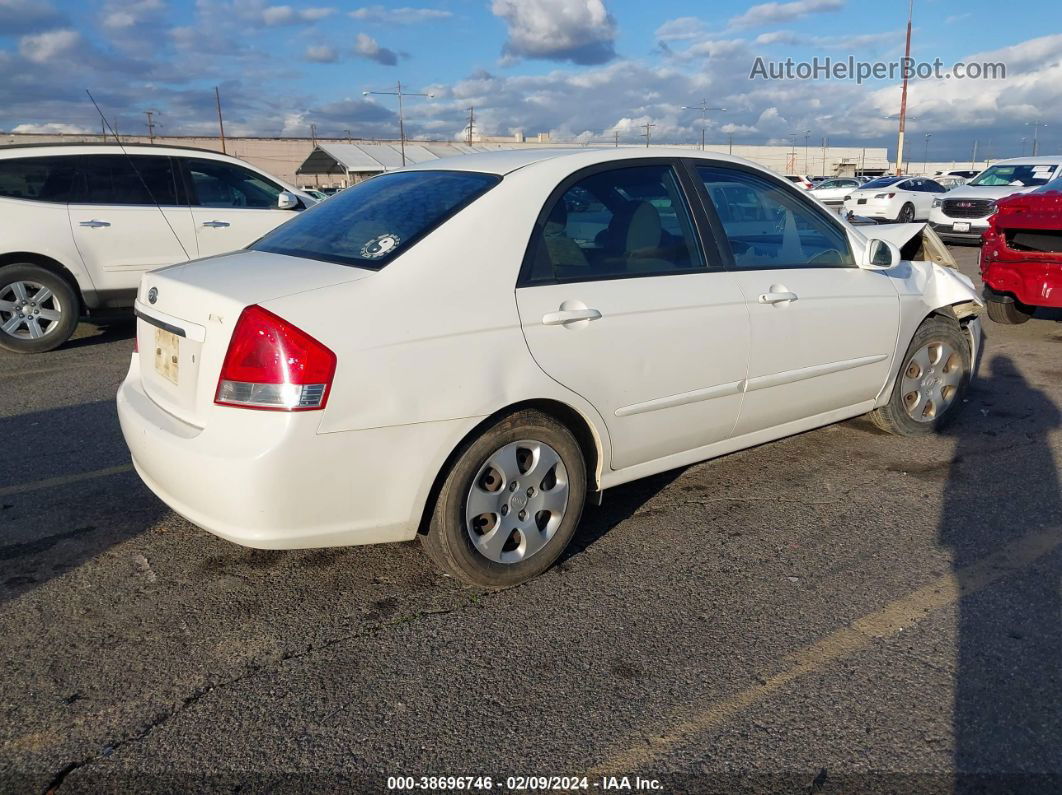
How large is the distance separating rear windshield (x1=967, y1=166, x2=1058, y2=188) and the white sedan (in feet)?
54.1

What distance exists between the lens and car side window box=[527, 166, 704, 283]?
11.0 ft

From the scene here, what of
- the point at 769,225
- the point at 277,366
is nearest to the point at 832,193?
the point at 769,225

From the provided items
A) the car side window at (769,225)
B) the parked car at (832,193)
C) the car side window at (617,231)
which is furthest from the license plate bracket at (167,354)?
the parked car at (832,193)

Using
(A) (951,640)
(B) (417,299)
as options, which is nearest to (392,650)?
(B) (417,299)

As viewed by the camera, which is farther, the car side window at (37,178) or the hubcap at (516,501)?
the car side window at (37,178)

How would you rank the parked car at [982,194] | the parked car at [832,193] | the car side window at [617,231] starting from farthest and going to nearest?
the parked car at [832,193] → the parked car at [982,194] → the car side window at [617,231]

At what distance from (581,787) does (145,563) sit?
2.13m

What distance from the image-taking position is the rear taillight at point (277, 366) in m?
2.73

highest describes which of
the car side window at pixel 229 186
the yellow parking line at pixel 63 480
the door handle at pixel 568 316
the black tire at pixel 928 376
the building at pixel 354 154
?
the building at pixel 354 154

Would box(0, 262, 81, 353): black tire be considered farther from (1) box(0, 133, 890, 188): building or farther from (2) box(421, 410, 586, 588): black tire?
(1) box(0, 133, 890, 188): building

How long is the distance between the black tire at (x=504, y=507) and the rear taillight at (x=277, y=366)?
595mm

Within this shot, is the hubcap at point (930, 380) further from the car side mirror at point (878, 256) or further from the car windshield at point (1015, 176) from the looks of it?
the car windshield at point (1015, 176)

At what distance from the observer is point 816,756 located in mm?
2393

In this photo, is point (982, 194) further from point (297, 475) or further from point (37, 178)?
point (297, 475)
